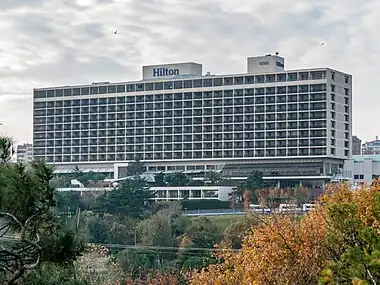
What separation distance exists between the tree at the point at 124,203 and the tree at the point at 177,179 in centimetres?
1396

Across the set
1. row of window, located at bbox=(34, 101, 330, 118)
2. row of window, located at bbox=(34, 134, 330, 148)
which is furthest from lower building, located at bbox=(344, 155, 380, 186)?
row of window, located at bbox=(34, 101, 330, 118)

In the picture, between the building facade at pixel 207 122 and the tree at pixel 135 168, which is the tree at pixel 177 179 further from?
the tree at pixel 135 168

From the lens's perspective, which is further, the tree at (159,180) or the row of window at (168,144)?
the row of window at (168,144)

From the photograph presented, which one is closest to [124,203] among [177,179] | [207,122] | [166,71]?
[177,179]

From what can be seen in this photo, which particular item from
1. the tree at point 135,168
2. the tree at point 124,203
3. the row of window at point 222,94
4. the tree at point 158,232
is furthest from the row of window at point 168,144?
the tree at point 158,232

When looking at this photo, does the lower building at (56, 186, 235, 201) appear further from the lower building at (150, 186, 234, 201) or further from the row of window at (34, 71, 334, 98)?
the row of window at (34, 71, 334, 98)

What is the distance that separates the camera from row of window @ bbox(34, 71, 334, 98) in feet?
Result: 286

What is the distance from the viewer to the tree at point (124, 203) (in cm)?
6397

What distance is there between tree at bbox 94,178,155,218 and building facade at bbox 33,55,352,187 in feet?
65.3

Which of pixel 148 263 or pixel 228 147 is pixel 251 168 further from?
pixel 148 263

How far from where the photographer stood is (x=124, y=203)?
65.6 m

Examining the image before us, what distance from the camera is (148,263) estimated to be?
1761 inches

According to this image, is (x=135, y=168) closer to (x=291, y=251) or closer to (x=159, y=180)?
(x=159, y=180)

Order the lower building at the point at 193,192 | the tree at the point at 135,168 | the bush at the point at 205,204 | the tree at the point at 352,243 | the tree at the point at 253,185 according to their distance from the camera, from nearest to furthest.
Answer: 1. the tree at the point at 352,243
2. the bush at the point at 205,204
3. the tree at the point at 253,185
4. the lower building at the point at 193,192
5. the tree at the point at 135,168
